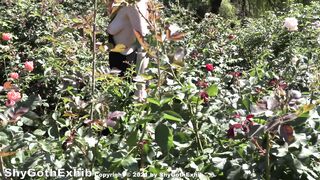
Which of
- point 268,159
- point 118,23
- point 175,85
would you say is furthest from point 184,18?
point 268,159

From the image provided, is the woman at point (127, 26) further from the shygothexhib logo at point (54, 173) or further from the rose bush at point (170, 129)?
the shygothexhib logo at point (54, 173)

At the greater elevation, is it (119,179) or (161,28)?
(161,28)

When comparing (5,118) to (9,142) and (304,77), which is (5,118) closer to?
(9,142)

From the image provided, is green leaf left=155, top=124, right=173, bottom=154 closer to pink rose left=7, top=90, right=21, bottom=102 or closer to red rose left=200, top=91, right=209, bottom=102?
red rose left=200, top=91, right=209, bottom=102

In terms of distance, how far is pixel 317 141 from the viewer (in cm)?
166

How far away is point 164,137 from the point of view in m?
1.57

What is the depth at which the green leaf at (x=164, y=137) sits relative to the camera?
1.57 meters

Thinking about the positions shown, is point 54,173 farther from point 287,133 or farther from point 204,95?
point 287,133

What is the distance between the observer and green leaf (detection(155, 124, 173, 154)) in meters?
1.57

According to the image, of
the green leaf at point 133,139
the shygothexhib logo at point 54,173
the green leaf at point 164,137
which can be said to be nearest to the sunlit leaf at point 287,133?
the green leaf at point 164,137

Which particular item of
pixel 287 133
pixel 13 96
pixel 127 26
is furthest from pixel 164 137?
pixel 127 26

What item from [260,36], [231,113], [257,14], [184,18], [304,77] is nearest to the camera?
[231,113]

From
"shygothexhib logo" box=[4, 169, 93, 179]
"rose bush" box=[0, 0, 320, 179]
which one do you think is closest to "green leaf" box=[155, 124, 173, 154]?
"rose bush" box=[0, 0, 320, 179]

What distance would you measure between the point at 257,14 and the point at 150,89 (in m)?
10.5
